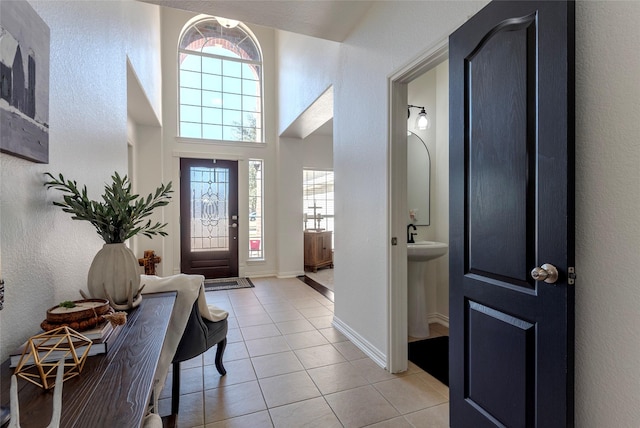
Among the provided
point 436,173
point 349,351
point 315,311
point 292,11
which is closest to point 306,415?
point 349,351

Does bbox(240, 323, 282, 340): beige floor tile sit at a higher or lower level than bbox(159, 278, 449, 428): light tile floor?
higher

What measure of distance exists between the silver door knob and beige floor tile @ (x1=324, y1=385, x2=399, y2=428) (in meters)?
1.18

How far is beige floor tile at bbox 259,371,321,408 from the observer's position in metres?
1.92

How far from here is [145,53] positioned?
11.6ft

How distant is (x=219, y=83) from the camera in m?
5.44

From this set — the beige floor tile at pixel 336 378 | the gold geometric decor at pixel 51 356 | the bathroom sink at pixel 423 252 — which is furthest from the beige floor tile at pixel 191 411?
the bathroom sink at pixel 423 252

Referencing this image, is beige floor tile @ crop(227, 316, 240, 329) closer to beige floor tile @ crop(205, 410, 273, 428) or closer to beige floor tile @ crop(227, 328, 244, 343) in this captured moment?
beige floor tile @ crop(227, 328, 244, 343)

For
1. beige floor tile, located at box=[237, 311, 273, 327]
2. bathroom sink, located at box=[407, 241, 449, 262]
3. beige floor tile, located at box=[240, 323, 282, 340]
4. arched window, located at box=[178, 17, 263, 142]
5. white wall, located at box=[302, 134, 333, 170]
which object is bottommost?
beige floor tile, located at box=[240, 323, 282, 340]

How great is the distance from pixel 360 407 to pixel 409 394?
35cm

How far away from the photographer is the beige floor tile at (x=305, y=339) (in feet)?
8.82

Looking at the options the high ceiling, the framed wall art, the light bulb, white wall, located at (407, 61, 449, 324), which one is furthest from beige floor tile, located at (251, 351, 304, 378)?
the high ceiling

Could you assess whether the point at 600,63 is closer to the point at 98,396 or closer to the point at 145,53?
the point at 98,396

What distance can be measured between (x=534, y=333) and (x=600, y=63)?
3.20ft

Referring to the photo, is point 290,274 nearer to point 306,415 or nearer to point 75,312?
point 306,415
